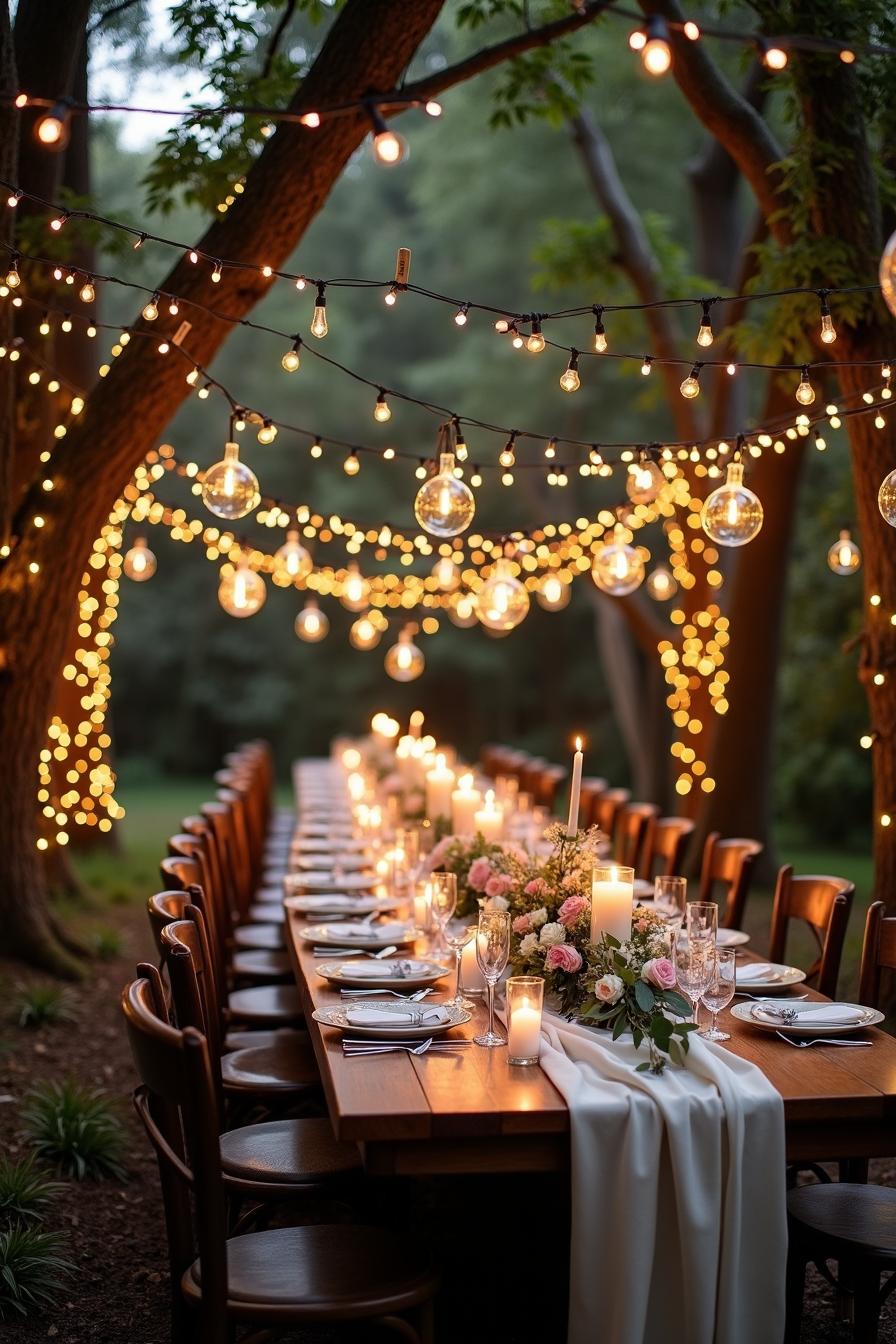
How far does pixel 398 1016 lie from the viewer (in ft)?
10.2

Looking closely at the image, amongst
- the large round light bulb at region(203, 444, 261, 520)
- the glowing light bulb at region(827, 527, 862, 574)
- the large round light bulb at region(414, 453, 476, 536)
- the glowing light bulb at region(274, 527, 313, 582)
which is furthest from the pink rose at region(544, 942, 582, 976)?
the glowing light bulb at region(274, 527, 313, 582)

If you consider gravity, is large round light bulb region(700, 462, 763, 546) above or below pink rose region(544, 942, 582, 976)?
above

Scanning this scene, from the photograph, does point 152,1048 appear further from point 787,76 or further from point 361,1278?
point 787,76

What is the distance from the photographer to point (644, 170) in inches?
564

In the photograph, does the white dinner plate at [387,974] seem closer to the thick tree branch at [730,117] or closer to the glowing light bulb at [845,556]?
the glowing light bulb at [845,556]

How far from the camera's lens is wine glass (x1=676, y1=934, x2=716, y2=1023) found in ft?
9.69

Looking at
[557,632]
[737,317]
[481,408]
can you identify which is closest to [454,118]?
[481,408]

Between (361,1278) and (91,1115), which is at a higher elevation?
(361,1278)

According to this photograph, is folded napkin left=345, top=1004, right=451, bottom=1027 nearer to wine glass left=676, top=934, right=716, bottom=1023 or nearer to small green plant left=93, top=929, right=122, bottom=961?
wine glass left=676, top=934, right=716, bottom=1023

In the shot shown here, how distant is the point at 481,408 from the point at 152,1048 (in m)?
14.6

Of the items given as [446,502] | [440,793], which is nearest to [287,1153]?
[446,502]

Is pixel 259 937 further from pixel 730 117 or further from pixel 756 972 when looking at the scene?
pixel 730 117

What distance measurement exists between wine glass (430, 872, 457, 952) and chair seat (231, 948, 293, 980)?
1842 mm

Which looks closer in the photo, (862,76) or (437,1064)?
(437,1064)
